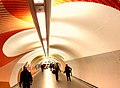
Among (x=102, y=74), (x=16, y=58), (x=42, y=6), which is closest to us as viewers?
(x=42, y=6)

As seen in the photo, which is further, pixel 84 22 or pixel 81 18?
pixel 84 22

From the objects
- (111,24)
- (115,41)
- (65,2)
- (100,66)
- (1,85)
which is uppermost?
(65,2)

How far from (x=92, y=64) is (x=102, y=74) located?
160 cm

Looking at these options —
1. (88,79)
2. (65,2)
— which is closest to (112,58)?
(65,2)

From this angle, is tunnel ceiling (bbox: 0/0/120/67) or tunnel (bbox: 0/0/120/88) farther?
tunnel ceiling (bbox: 0/0/120/67)

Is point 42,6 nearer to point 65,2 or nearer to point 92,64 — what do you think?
point 65,2

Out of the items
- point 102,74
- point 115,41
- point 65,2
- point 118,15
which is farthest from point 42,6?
point 102,74

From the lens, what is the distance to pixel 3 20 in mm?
6195

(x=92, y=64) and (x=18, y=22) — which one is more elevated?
(x=18, y=22)

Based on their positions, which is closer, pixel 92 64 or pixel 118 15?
pixel 118 15

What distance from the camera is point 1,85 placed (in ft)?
31.6

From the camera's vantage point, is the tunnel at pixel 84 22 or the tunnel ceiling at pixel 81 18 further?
the tunnel ceiling at pixel 81 18

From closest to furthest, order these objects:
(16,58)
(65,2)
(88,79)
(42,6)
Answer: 1. (42,6)
2. (65,2)
3. (88,79)
4. (16,58)

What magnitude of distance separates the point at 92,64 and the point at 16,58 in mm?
4562
